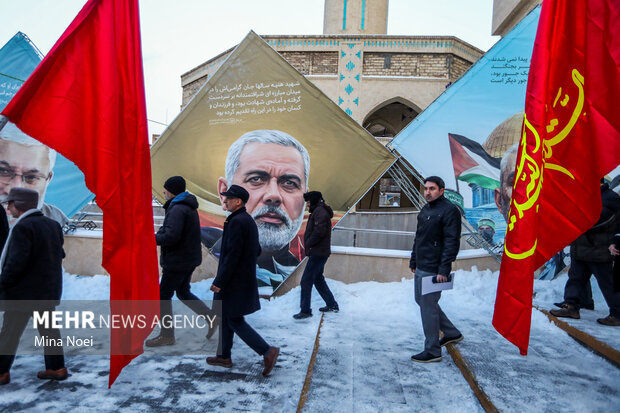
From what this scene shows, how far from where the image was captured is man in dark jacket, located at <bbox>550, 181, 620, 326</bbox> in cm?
514

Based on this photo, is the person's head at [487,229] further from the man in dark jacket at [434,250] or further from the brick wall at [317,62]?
the brick wall at [317,62]

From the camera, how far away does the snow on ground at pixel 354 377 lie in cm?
326

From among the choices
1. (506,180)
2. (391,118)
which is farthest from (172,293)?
(391,118)

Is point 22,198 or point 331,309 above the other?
point 22,198

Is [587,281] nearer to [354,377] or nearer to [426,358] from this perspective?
[426,358]

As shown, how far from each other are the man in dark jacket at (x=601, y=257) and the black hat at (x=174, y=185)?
4.64m

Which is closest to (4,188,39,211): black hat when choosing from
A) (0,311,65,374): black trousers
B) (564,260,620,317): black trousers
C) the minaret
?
(0,311,65,374): black trousers

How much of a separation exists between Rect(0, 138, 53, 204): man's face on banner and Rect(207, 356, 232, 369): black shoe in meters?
5.53

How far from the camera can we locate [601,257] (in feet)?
17.0

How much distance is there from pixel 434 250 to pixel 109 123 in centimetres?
301

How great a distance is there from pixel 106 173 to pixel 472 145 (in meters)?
5.62

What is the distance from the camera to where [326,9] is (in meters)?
20.0

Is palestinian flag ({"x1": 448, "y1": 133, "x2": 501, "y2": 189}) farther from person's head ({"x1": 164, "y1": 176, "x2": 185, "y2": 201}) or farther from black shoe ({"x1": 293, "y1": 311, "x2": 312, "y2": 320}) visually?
person's head ({"x1": 164, "y1": 176, "x2": 185, "y2": 201})

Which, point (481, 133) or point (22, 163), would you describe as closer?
point (481, 133)
